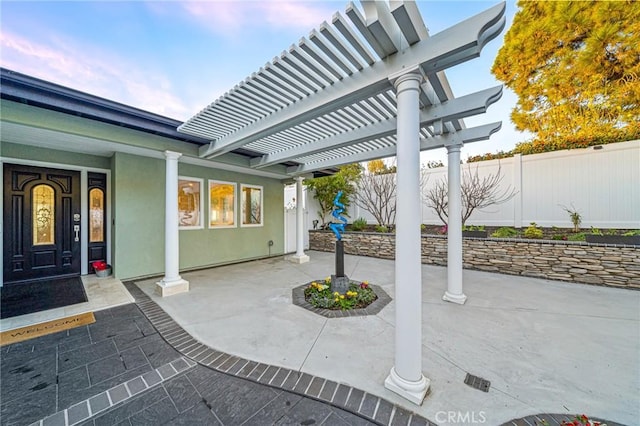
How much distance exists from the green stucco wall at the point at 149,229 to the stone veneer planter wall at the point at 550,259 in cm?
602

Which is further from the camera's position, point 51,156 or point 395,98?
point 51,156

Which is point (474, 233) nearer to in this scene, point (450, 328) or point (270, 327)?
point (450, 328)

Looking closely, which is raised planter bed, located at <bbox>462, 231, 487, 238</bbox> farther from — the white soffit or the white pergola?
the white soffit

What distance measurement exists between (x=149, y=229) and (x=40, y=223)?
193cm

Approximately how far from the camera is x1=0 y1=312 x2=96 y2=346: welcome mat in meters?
2.78

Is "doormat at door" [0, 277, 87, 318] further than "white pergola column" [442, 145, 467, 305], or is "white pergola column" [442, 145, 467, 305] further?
"white pergola column" [442, 145, 467, 305]

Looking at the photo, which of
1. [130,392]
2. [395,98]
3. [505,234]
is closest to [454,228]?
[395,98]

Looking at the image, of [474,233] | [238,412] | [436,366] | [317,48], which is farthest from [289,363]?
[474,233]

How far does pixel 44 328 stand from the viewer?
3016mm

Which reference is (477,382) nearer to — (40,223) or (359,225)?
(359,225)

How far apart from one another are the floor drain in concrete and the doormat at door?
5605 millimetres

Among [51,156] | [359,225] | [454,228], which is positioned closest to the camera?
[454,228]

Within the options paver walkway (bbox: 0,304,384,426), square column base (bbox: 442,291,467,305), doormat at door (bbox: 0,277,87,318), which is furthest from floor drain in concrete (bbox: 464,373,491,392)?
doormat at door (bbox: 0,277,87,318)

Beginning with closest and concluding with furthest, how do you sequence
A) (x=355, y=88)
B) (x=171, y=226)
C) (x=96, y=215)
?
(x=355, y=88), (x=171, y=226), (x=96, y=215)
